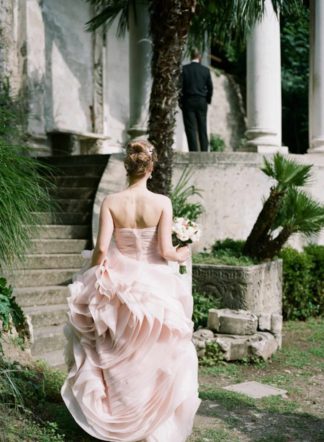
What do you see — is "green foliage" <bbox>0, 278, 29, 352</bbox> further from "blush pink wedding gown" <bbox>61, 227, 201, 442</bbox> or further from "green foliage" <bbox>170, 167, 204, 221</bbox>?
"green foliage" <bbox>170, 167, 204, 221</bbox>

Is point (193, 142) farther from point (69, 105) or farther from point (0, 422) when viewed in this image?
point (0, 422)

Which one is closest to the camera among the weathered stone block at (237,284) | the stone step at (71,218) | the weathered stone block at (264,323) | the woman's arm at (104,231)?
the woman's arm at (104,231)

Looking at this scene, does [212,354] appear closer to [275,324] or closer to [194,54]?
[275,324]

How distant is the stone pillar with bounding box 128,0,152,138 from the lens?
991 centimetres

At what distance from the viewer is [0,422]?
3.65 meters

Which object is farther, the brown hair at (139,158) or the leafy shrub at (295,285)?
the leafy shrub at (295,285)

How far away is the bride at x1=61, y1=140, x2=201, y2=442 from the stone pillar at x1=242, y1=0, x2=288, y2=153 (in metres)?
6.17

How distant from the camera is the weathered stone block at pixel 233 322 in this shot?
6879 mm

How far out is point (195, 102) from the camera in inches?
400

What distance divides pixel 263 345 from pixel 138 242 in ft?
9.95

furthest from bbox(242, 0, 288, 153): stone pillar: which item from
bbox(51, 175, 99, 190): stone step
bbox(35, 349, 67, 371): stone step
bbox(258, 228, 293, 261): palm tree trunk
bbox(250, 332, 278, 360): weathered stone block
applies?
bbox(35, 349, 67, 371): stone step

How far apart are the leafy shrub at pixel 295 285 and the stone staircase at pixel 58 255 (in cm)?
275

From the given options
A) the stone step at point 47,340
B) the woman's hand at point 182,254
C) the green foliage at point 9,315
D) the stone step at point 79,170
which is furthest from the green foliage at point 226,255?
the woman's hand at point 182,254

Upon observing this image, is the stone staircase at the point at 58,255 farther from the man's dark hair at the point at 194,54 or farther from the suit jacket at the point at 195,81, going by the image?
the man's dark hair at the point at 194,54
